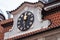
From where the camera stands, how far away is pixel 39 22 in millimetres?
15922

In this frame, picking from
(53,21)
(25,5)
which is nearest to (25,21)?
(25,5)

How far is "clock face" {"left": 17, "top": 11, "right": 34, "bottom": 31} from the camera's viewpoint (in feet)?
53.0

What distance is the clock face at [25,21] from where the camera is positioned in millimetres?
16156

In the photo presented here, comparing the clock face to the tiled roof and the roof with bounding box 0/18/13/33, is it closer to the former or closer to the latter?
the tiled roof

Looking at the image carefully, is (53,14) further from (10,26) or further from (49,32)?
(10,26)

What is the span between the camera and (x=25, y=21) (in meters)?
16.3

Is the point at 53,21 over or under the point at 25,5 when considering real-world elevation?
under

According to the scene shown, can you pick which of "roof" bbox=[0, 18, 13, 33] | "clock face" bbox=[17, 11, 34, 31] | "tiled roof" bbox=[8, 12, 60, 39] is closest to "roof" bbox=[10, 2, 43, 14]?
"clock face" bbox=[17, 11, 34, 31]

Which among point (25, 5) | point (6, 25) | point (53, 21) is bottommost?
point (6, 25)

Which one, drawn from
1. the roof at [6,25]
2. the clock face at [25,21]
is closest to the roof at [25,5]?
the clock face at [25,21]

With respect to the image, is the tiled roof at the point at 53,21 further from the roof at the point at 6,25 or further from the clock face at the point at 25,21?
the roof at the point at 6,25

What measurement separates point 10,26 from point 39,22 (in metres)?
2.25

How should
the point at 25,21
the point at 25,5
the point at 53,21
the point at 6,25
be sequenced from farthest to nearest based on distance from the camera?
the point at 6,25 < the point at 25,5 < the point at 25,21 < the point at 53,21

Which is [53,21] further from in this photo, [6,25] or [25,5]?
[6,25]
